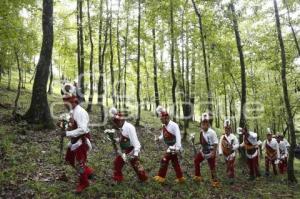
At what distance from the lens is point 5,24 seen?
16.1m

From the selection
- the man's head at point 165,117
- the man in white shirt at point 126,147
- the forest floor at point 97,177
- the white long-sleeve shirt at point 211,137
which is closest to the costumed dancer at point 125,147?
the man in white shirt at point 126,147

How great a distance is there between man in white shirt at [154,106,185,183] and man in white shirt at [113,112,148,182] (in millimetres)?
951

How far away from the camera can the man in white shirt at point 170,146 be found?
39.5ft

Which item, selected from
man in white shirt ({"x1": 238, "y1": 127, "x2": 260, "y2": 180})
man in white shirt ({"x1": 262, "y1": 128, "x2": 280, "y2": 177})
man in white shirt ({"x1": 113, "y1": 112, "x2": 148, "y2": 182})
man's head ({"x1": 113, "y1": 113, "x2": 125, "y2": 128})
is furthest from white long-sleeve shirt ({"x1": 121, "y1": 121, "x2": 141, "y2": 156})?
man in white shirt ({"x1": 262, "y1": 128, "x2": 280, "y2": 177})

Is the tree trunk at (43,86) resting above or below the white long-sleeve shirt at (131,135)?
above

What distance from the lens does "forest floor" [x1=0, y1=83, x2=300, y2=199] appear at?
9664 millimetres

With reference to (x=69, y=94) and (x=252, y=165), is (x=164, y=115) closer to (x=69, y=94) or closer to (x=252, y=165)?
(x=69, y=94)

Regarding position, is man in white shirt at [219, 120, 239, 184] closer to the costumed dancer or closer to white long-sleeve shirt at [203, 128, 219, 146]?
white long-sleeve shirt at [203, 128, 219, 146]

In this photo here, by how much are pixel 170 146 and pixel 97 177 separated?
249 centimetres

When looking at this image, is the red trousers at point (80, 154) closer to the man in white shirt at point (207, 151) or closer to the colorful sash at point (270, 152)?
the man in white shirt at point (207, 151)

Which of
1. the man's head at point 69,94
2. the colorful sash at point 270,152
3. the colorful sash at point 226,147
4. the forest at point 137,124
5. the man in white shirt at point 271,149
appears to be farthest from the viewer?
the colorful sash at point 270,152

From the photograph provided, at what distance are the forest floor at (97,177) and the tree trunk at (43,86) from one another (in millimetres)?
486

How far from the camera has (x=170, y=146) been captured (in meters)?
12.1

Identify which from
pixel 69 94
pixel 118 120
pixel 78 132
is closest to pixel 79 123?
pixel 78 132
